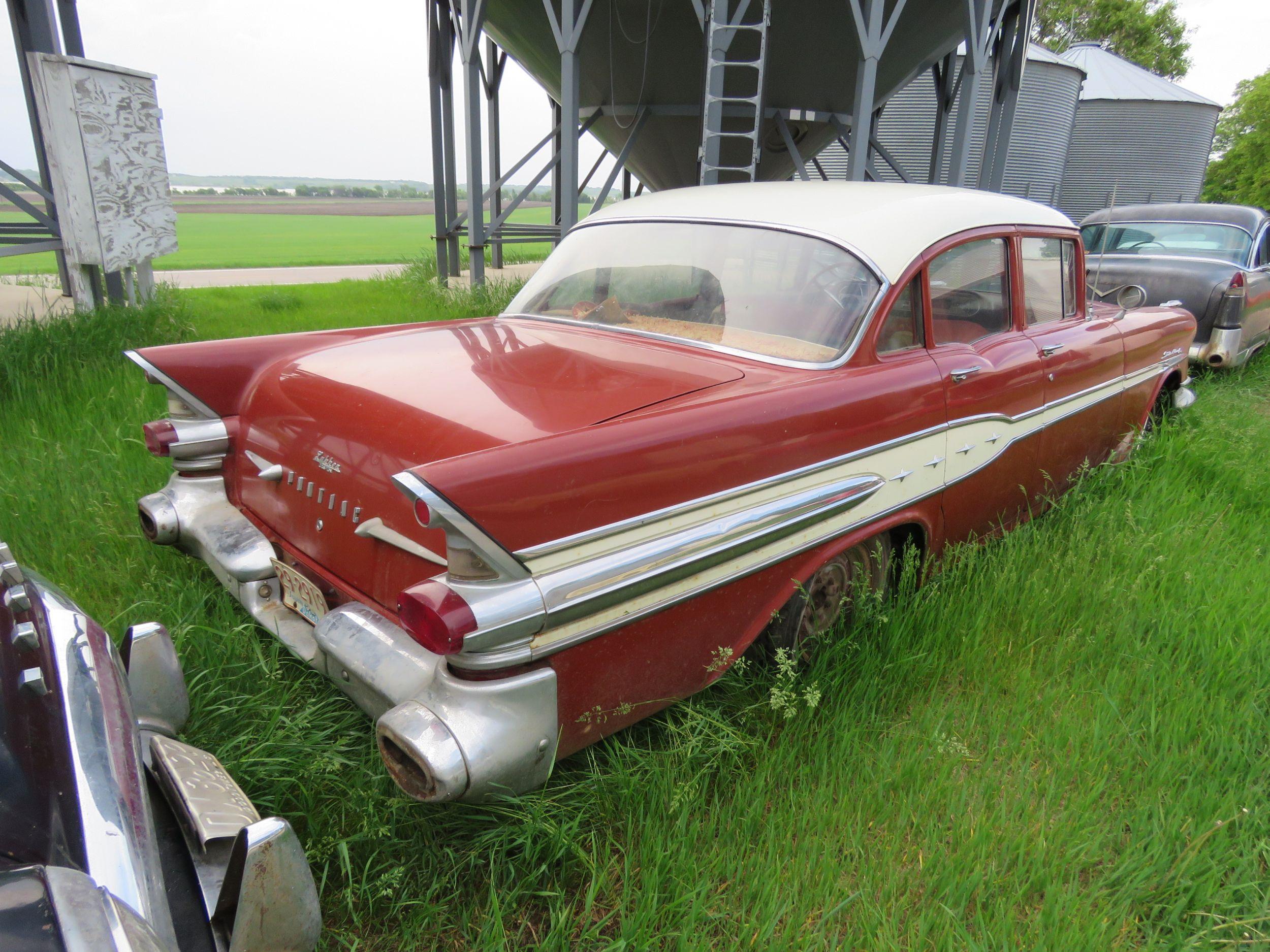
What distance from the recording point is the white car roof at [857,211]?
263 centimetres

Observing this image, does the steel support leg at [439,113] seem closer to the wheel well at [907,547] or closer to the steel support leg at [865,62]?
the steel support leg at [865,62]

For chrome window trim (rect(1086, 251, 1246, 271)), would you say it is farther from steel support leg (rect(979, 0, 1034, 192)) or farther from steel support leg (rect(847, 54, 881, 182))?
steel support leg (rect(979, 0, 1034, 192))

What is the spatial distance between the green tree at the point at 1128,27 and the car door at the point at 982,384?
40197 millimetres

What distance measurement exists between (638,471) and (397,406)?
2.21ft

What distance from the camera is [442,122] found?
1034 cm

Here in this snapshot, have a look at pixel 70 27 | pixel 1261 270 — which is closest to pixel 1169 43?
pixel 1261 270

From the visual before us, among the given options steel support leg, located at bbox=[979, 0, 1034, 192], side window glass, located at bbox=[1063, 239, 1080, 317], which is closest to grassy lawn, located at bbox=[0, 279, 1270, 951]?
side window glass, located at bbox=[1063, 239, 1080, 317]

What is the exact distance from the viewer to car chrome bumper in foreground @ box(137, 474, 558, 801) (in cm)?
156

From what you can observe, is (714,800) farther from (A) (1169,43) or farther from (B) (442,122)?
(A) (1169,43)

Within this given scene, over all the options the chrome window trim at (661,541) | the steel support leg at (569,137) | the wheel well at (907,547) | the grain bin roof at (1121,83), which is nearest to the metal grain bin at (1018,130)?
the grain bin roof at (1121,83)

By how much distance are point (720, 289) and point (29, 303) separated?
715cm

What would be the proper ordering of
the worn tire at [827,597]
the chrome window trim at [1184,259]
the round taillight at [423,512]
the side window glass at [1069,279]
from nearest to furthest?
the round taillight at [423,512] < the worn tire at [827,597] < the side window glass at [1069,279] < the chrome window trim at [1184,259]

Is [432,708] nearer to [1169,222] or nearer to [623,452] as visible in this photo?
[623,452]

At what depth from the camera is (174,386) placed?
2.47 metres
